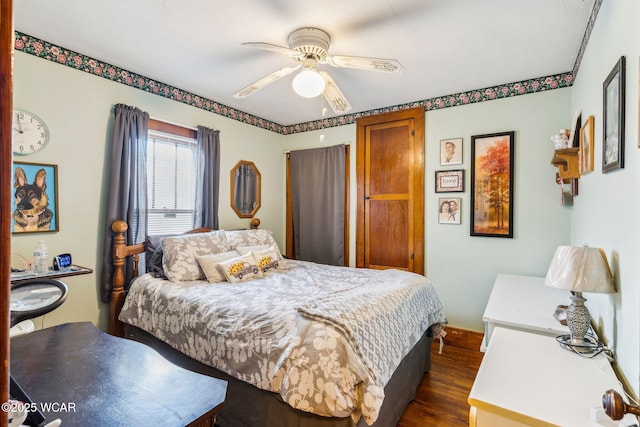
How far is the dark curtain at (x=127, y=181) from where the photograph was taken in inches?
102

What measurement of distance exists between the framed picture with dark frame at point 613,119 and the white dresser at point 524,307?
0.84m

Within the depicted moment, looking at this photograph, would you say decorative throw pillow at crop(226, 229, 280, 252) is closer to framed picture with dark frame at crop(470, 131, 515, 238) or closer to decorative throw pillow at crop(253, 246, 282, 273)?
decorative throw pillow at crop(253, 246, 282, 273)

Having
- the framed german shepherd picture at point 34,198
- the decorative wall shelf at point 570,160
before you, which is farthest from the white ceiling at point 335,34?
the framed german shepherd picture at point 34,198

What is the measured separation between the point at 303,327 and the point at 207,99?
287cm

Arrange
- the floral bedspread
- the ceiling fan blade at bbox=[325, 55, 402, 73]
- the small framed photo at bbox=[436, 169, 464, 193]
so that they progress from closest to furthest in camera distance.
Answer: the floral bedspread → the ceiling fan blade at bbox=[325, 55, 402, 73] → the small framed photo at bbox=[436, 169, 464, 193]

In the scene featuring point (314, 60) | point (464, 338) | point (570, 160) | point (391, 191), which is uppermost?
point (314, 60)

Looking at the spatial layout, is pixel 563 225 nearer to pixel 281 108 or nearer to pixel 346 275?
pixel 346 275

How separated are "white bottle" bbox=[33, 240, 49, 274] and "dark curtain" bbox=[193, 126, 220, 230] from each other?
132 centimetres

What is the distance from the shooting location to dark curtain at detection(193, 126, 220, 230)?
3.34 metres

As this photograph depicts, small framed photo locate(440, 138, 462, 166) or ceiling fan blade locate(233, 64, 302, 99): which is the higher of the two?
ceiling fan blade locate(233, 64, 302, 99)

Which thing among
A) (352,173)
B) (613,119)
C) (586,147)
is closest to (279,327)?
(613,119)

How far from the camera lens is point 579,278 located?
1.28m

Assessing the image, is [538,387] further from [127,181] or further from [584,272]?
[127,181]

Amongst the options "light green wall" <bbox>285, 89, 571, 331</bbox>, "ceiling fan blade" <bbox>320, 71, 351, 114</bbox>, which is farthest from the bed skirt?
"ceiling fan blade" <bbox>320, 71, 351, 114</bbox>
